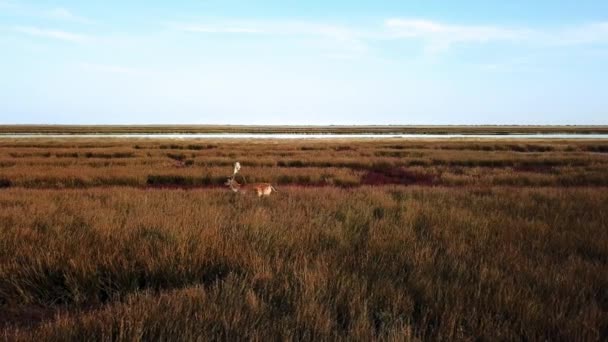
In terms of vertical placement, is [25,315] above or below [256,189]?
below

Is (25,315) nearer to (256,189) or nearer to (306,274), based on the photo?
(306,274)

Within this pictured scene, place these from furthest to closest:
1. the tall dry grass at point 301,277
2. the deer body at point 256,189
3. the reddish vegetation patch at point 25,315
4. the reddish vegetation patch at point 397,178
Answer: the reddish vegetation patch at point 397,178 < the deer body at point 256,189 < the reddish vegetation patch at point 25,315 < the tall dry grass at point 301,277

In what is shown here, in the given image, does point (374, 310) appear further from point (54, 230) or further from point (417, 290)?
point (54, 230)

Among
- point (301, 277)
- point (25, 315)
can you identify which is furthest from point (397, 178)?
point (25, 315)

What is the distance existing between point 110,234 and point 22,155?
29025 millimetres

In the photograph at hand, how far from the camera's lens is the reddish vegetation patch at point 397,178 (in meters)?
18.9

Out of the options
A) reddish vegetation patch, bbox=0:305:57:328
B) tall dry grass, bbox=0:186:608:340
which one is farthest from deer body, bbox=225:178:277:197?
reddish vegetation patch, bbox=0:305:57:328

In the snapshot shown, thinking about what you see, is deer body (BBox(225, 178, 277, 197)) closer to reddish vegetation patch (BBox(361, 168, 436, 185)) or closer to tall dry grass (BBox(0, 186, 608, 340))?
tall dry grass (BBox(0, 186, 608, 340))

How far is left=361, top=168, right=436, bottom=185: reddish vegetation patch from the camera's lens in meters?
18.9

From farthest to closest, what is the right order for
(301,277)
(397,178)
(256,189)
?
(397,178) < (256,189) < (301,277)

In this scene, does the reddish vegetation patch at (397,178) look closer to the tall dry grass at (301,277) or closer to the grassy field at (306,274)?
the grassy field at (306,274)

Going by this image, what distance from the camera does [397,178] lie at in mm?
20594

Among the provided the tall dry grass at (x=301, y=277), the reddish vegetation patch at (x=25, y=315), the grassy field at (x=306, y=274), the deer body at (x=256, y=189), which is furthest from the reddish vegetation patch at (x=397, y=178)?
the reddish vegetation patch at (x=25, y=315)

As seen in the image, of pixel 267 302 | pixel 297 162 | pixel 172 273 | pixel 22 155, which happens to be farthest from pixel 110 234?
pixel 22 155
